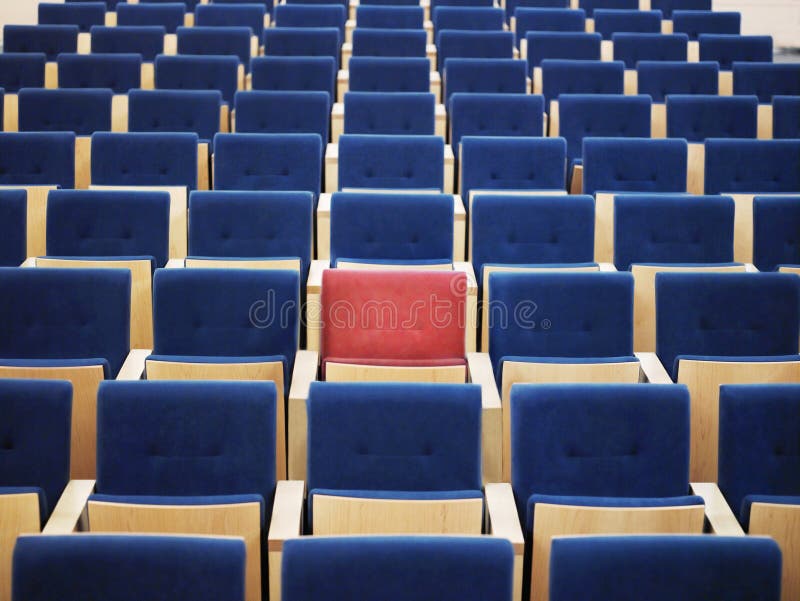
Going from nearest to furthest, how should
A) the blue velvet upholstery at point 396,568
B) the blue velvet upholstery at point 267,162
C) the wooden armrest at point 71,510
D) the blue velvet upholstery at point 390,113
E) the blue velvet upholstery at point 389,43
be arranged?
the blue velvet upholstery at point 396,568
the wooden armrest at point 71,510
the blue velvet upholstery at point 267,162
the blue velvet upholstery at point 390,113
the blue velvet upholstery at point 389,43

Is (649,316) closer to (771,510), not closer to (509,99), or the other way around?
(771,510)

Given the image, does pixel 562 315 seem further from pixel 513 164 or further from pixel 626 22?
pixel 626 22

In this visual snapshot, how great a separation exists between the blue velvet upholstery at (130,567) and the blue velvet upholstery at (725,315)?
603mm

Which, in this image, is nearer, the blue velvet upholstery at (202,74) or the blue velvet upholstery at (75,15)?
the blue velvet upholstery at (202,74)

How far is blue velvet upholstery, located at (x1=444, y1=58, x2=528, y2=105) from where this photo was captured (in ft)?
5.96

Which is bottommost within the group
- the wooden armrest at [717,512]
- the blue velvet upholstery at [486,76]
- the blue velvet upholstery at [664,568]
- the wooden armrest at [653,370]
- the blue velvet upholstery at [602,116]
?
the wooden armrest at [717,512]

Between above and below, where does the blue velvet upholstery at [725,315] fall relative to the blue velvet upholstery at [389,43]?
below

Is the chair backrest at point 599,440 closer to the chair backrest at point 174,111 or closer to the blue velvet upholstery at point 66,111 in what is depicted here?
the chair backrest at point 174,111

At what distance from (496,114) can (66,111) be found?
0.69 metres

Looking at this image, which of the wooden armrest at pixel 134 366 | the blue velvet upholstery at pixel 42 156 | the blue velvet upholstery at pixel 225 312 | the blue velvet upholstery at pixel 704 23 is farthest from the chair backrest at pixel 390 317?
the blue velvet upholstery at pixel 704 23

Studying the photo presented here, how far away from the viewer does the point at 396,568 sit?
0.60 metres

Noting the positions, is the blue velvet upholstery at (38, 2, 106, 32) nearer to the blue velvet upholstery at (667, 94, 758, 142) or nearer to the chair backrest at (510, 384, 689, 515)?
the blue velvet upholstery at (667, 94, 758, 142)

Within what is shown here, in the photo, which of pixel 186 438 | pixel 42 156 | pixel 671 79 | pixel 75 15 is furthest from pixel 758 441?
pixel 75 15

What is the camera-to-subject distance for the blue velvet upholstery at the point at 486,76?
1.82 meters
